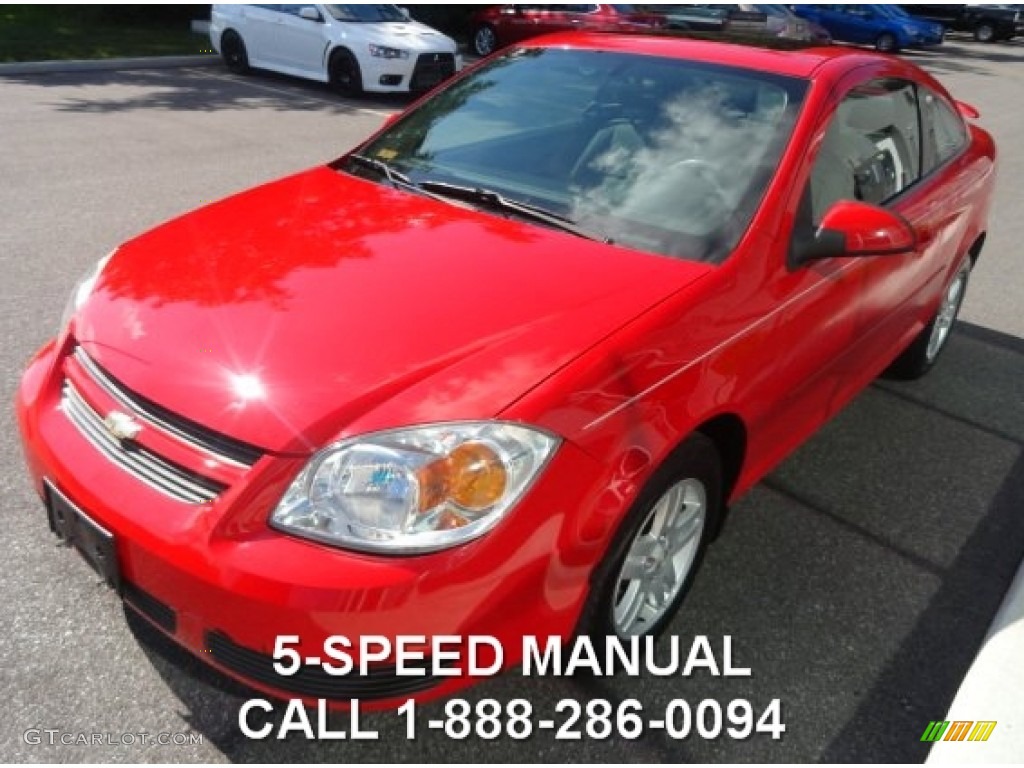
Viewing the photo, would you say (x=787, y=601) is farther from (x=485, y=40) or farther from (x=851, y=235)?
(x=485, y=40)

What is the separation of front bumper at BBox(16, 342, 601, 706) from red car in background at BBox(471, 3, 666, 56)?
47.5 feet

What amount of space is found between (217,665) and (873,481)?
8.66ft

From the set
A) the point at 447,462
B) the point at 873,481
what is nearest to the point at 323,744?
the point at 447,462

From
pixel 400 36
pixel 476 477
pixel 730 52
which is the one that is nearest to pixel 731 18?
pixel 400 36

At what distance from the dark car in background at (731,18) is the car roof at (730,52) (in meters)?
14.2

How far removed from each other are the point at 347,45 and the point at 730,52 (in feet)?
29.7

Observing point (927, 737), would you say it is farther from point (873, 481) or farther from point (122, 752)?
point (122, 752)

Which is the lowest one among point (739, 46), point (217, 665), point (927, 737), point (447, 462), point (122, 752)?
point (122, 752)

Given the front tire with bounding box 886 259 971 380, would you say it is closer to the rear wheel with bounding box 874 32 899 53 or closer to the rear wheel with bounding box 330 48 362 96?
the rear wheel with bounding box 330 48 362 96

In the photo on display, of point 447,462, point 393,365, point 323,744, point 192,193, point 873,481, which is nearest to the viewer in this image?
point 447,462

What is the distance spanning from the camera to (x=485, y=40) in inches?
643

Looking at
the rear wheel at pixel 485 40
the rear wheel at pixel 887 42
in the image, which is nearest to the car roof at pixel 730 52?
the rear wheel at pixel 485 40

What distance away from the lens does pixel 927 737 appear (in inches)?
88.0

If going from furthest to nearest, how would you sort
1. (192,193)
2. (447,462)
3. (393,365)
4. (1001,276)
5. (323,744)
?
(192,193), (1001,276), (323,744), (393,365), (447,462)
